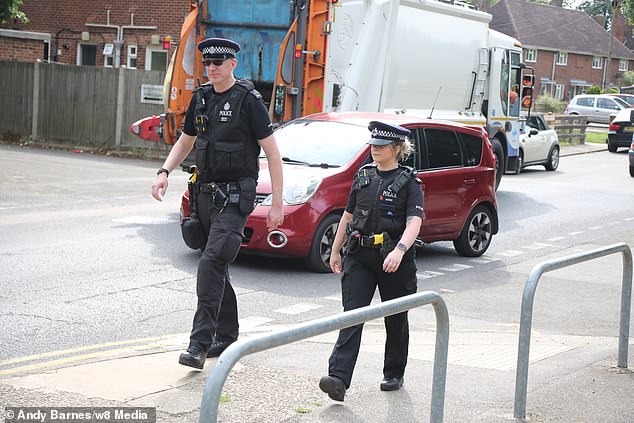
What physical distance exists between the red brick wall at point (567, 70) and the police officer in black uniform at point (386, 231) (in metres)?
69.1

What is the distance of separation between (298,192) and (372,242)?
14.7ft

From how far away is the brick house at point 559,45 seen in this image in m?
74.7

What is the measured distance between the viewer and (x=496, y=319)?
29.6ft

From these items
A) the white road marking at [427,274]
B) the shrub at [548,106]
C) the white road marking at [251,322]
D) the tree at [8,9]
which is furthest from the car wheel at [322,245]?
the shrub at [548,106]

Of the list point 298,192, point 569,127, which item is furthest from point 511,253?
point 569,127

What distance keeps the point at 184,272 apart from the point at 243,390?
440 centimetres

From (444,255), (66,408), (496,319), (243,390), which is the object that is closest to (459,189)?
(444,255)

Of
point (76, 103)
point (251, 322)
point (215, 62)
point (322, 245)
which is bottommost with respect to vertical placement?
point (251, 322)

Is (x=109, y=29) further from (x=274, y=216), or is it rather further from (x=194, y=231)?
(x=274, y=216)

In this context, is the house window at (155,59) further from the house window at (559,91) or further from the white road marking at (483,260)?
the house window at (559,91)

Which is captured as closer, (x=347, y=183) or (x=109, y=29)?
(x=347, y=183)

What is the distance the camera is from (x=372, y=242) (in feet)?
20.1

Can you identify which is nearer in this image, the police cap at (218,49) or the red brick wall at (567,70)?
the police cap at (218,49)

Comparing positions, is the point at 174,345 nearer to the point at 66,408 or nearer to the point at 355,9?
the point at 66,408
